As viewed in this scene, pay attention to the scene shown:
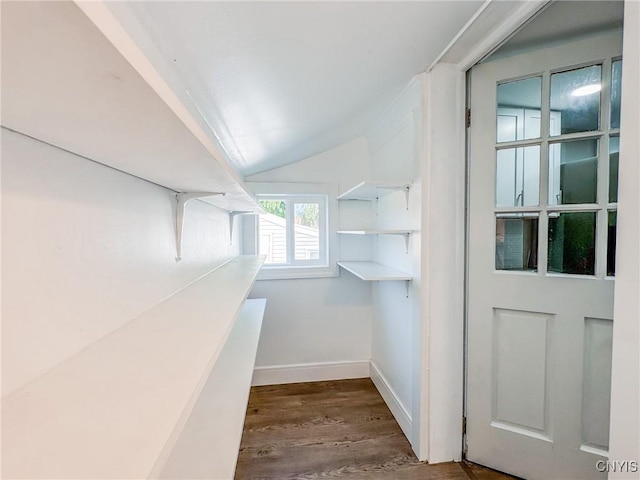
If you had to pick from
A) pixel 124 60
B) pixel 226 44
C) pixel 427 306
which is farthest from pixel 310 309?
pixel 124 60

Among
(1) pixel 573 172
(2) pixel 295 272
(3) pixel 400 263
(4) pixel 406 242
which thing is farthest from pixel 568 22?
(2) pixel 295 272

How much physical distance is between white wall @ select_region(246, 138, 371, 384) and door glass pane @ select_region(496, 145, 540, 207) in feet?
4.30

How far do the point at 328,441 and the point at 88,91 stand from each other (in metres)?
2.11

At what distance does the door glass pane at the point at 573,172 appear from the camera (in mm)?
1314

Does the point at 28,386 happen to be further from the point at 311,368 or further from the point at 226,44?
the point at 311,368

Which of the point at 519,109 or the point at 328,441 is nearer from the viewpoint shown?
the point at 519,109

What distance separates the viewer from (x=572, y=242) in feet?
4.48

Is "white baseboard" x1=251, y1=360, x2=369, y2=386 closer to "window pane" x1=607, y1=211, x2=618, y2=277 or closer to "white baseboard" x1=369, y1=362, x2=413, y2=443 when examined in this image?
"white baseboard" x1=369, y1=362, x2=413, y2=443

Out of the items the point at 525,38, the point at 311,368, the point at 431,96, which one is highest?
the point at 525,38

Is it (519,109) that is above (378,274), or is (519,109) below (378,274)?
above

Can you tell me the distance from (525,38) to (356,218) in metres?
1.67

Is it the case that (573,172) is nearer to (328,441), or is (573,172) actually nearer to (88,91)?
(88,91)

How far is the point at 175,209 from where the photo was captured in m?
1.14

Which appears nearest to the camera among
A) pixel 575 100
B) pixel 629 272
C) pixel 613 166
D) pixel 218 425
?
pixel 629 272
